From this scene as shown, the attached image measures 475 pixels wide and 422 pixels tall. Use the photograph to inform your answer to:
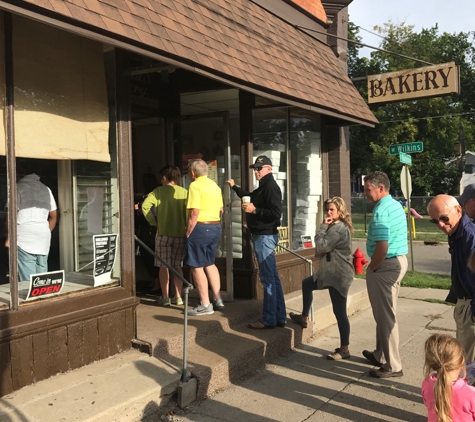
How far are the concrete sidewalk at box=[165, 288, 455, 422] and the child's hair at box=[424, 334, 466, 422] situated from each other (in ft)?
5.01

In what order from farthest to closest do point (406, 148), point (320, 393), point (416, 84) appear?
1. point (406, 148)
2. point (416, 84)
3. point (320, 393)

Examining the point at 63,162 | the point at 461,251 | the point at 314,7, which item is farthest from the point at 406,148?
the point at 63,162

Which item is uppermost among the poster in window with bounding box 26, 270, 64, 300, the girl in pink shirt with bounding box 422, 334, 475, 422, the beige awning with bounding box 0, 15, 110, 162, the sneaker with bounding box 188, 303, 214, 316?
the beige awning with bounding box 0, 15, 110, 162

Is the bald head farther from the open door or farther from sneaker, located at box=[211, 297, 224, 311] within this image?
the open door

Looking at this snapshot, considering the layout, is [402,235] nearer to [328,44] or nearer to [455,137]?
[328,44]

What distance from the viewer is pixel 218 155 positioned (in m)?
6.98

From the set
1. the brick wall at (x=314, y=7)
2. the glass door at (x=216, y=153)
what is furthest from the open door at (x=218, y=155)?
the brick wall at (x=314, y=7)

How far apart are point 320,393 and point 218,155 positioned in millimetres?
3442

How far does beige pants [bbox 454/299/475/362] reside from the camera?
373cm

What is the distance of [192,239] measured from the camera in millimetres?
5598

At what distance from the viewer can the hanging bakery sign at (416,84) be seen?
8.50 meters

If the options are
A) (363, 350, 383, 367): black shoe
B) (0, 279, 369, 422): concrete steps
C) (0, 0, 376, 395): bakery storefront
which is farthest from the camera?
(363, 350, 383, 367): black shoe

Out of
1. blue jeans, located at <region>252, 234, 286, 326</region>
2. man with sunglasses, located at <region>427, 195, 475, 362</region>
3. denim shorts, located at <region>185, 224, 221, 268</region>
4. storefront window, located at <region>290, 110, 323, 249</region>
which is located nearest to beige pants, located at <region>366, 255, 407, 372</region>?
man with sunglasses, located at <region>427, 195, 475, 362</region>

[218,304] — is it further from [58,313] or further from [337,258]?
[58,313]
